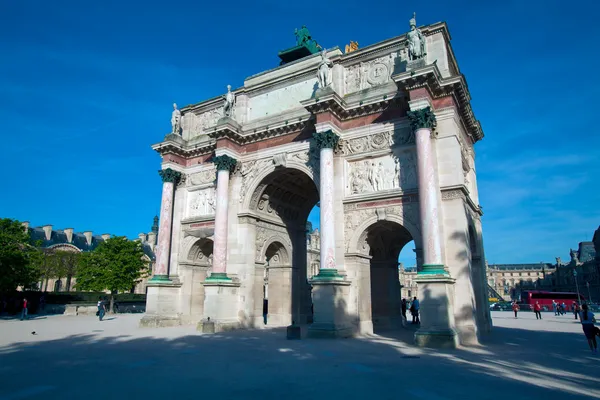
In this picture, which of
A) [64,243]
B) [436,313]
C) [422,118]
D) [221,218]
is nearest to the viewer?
[436,313]

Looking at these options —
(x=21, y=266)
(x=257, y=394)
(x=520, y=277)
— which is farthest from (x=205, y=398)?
(x=520, y=277)

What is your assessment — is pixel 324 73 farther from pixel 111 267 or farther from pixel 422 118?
pixel 111 267

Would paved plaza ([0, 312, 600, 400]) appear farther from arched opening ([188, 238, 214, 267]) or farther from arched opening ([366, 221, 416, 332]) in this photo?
arched opening ([188, 238, 214, 267])

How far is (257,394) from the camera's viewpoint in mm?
7621

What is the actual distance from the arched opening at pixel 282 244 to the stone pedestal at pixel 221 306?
76.4 inches

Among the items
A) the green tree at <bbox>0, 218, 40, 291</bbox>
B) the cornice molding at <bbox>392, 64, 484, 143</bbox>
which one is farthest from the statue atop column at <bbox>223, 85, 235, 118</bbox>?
the green tree at <bbox>0, 218, 40, 291</bbox>

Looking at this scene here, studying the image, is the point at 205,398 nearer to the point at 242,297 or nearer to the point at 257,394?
the point at 257,394

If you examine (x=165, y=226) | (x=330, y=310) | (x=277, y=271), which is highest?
(x=165, y=226)

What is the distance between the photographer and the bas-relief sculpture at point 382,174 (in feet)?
63.0

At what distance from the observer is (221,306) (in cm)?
2122

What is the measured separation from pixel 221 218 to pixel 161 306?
645cm

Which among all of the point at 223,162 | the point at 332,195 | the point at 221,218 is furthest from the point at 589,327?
the point at 223,162

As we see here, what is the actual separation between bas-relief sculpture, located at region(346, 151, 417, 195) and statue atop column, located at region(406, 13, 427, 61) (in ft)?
14.6

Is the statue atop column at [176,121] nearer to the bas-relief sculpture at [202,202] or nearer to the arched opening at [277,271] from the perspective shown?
the bas-relief sculpture at [202,202]
